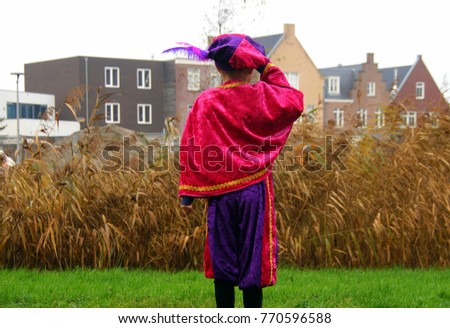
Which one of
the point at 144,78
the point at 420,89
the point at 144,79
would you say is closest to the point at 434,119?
the point at 144,79

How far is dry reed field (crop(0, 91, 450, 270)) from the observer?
23.3ft

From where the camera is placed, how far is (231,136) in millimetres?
4398

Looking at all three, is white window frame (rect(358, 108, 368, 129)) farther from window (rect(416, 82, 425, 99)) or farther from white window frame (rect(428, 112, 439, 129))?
window (rect(416, 82, 425, 99))

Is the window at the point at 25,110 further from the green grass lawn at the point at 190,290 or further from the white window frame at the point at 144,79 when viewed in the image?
the green grass lawn at the point at 190,290

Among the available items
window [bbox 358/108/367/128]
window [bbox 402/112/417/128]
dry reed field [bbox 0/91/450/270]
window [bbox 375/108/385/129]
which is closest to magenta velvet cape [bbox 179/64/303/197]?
dry reed field [bbox 0/91/450/270]

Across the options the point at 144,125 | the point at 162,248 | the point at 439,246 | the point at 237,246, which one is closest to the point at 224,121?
the point at 237,246

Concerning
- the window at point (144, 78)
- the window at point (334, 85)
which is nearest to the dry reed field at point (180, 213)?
the window at point (144, 78)

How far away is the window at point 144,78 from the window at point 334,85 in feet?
40.5

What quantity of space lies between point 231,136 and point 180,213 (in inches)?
118

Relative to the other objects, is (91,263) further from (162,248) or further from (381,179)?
(381,179)

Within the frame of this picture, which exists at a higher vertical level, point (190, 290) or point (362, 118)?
point (362, 118)

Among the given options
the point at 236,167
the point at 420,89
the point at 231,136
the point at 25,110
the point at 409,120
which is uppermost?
the point at 420,89

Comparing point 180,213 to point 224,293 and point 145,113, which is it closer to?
point 224,293
